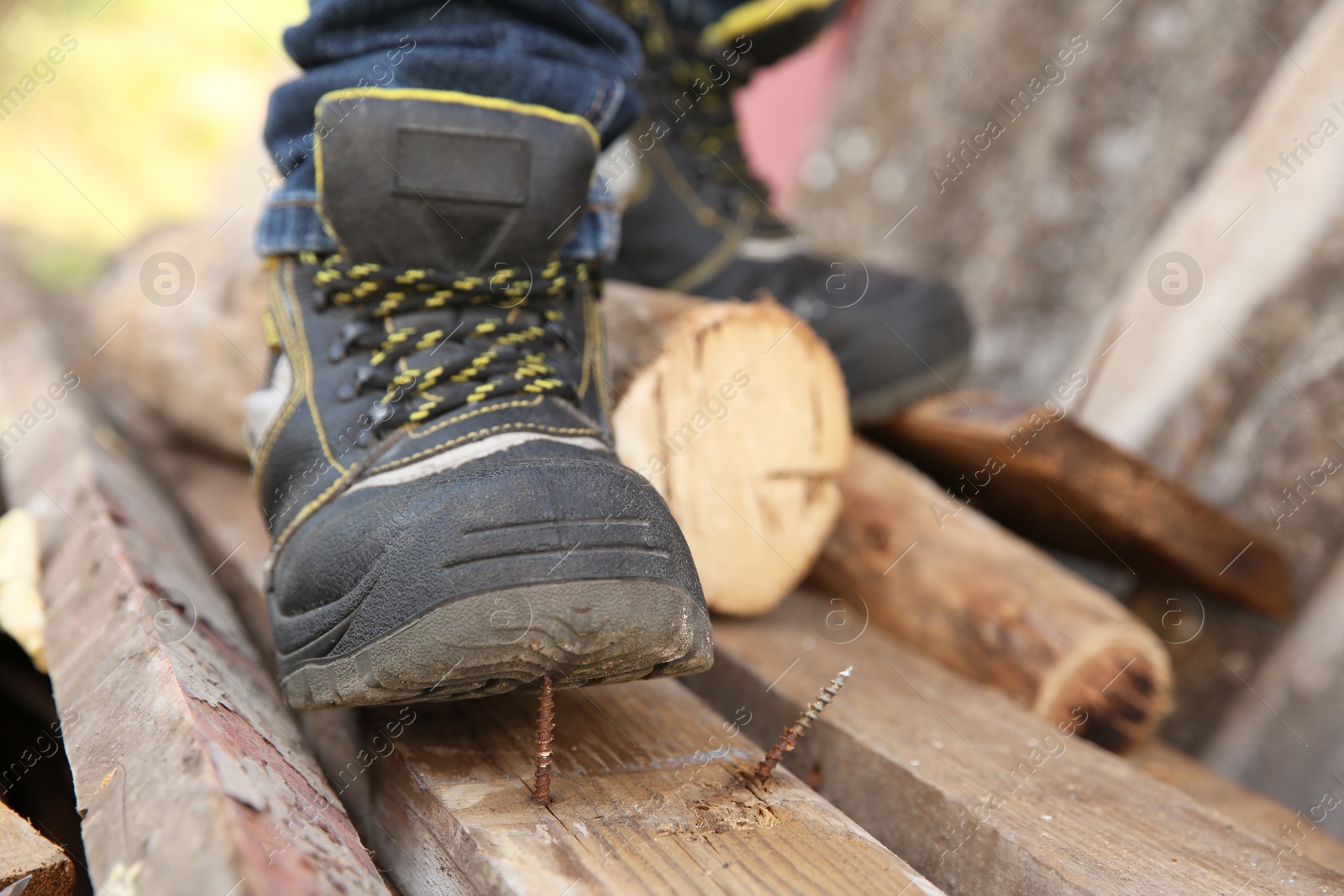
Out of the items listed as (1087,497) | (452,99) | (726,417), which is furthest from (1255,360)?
(452,99)

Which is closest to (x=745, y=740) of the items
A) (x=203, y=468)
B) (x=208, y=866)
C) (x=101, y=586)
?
(x=208, y=866)

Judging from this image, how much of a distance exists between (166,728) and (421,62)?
605 millimetres

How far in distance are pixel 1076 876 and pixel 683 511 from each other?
59 cm

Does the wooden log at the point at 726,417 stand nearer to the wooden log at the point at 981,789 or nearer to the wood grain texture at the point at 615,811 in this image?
the wooden log at the point at 981,789

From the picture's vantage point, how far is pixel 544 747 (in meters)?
0.67

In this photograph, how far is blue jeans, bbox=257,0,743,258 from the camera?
2.96ft

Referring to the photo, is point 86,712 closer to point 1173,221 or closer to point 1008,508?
point 1008,508

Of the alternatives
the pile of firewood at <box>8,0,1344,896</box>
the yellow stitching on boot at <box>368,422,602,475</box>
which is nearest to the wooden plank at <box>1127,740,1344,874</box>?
the pile of firewood at <box>8,0,1344,896</box>

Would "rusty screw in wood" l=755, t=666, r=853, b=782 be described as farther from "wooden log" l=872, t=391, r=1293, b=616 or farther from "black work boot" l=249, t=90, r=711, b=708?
"wooden log" l=872, t=391, r=1293, b=616

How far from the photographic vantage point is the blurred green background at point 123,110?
159 inches

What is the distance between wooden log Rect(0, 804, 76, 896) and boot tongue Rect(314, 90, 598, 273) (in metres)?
0.51

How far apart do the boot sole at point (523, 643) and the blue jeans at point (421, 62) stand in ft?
1.41

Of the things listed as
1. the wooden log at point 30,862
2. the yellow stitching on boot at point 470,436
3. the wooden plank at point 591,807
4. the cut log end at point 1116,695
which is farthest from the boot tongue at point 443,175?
the cut log end at point 1116,695

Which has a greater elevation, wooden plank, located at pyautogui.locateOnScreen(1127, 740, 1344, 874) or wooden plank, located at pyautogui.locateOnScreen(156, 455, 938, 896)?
wooden plank, located at pyautogui.locateOnScreen(156, 455, 938, 896)
